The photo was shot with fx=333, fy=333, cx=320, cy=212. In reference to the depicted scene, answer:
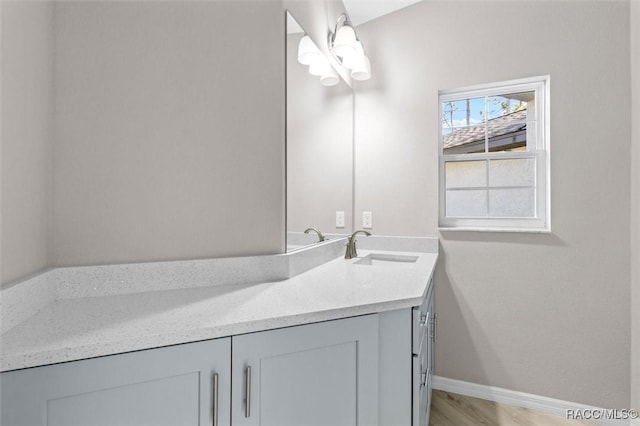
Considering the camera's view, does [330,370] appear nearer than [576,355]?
Yes

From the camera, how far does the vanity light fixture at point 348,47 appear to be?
2.04 m

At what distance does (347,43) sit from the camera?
2037mm

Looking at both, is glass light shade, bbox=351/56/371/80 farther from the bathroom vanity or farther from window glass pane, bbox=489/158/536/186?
the bathroom vanity

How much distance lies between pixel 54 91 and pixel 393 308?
54.8 inches

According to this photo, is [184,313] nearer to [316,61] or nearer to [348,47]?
[316,61]

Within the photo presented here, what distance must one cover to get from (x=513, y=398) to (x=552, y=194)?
1284 mm

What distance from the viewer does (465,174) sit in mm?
2305

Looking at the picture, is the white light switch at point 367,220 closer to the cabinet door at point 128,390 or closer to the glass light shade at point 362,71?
the glass light shade at point 362,71

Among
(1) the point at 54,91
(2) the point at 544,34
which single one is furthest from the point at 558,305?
(1) the point at 54,91

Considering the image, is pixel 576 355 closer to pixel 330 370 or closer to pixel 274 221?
pixel 330 370

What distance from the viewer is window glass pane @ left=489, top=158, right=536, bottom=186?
2.13 metres

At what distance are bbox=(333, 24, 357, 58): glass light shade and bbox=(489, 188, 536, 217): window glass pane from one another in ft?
4.31

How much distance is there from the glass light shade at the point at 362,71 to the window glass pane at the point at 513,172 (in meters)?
1.03

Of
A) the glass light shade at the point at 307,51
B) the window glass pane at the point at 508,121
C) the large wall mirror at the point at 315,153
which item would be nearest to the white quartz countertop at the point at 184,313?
the large wall mirror at the point at 315,153
